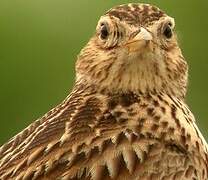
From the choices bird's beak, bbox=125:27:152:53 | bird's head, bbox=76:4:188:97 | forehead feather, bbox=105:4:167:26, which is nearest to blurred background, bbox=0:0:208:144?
bird's head, bbox=76:4:188:97

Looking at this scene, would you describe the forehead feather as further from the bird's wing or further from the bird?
the bird's wing

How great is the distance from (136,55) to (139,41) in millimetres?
101

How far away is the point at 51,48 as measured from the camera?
540 inches

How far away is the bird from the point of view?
9.01 metres

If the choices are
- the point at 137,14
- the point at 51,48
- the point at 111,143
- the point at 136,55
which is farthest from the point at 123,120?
the point at 51,48

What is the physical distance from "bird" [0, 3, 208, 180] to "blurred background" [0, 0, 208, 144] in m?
3.45

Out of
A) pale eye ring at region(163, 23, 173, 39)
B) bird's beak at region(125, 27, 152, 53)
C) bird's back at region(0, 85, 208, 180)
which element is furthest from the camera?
pale eye ring at region(163, 23, 173, 39)

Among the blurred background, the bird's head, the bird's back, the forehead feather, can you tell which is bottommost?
the blurred background

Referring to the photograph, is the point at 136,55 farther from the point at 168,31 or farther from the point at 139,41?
the point at 168,31

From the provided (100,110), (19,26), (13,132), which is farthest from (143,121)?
(19,26)

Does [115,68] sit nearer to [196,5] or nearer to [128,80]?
[128,80]

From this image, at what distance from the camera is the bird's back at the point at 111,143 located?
8977 millimetres

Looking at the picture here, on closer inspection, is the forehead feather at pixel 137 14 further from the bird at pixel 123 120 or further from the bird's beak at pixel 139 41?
the bird's beak at pixel 139 41

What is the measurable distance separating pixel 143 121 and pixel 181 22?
4.98 meters
